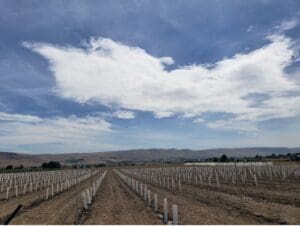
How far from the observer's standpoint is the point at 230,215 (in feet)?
50.6

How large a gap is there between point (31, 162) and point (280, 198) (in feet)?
625

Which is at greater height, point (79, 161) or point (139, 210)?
point (79, 161)

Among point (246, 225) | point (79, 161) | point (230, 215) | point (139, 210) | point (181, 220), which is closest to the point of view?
point (246, 225)

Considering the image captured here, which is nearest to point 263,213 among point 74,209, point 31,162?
point 74,209

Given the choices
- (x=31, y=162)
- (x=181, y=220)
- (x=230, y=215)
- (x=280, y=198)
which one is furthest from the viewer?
(x=31, y=162)

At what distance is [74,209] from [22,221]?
3675 millimetres

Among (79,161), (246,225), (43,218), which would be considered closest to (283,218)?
(246,225)

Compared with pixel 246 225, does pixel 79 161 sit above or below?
above

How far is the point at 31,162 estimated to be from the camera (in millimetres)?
196875

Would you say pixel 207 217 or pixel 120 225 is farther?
pixel 207 217

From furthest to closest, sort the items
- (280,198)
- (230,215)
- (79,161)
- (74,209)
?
1. (79,161)
2. (280,198)
3. (74,209)
4. (230,215)

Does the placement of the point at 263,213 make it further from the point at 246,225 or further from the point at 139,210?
the point at 139,210

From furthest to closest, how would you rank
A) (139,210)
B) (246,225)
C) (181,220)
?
(139,210), (181,220), (246,225)

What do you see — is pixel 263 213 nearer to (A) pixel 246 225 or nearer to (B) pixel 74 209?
(A) pixel 246 225
